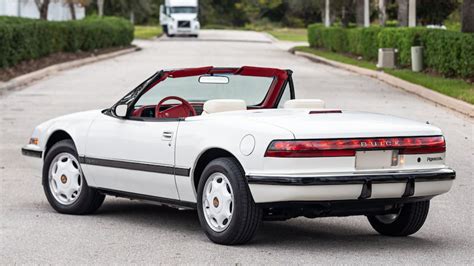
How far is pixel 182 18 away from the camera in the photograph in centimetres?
8612

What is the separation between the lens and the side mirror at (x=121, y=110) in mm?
9953

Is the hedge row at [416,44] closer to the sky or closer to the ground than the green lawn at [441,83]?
closer to the sky

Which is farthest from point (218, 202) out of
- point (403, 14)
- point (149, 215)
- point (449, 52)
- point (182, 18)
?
point (182, 18)

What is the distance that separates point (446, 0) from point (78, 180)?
60793 mm

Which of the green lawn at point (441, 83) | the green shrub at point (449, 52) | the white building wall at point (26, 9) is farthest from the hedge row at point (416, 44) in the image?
the white building wall at point (26, 9)

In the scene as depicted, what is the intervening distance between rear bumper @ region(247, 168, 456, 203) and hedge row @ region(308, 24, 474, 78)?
19363 mm

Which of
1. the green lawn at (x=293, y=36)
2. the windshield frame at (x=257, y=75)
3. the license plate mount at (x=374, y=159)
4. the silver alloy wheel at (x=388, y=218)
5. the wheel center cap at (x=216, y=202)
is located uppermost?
the windshield frame at (x=257, y=75)

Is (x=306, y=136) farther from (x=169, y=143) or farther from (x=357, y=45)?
(x=357, y=45)

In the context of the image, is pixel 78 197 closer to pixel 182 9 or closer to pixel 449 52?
pixel 449 52

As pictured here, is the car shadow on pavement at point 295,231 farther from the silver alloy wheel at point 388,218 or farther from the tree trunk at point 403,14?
the tree trunk at point 403,14

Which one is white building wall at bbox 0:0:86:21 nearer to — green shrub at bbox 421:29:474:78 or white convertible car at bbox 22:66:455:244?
green shrub at bbox 421:29:474:78

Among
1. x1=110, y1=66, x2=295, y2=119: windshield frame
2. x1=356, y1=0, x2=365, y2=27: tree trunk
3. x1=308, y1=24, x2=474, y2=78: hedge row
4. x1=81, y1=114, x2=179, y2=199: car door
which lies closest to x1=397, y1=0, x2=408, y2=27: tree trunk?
x1=308, y1=24, x2=474, y2=78: hedge row

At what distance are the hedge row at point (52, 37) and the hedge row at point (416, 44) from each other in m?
10.4

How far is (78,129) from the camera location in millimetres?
10305
